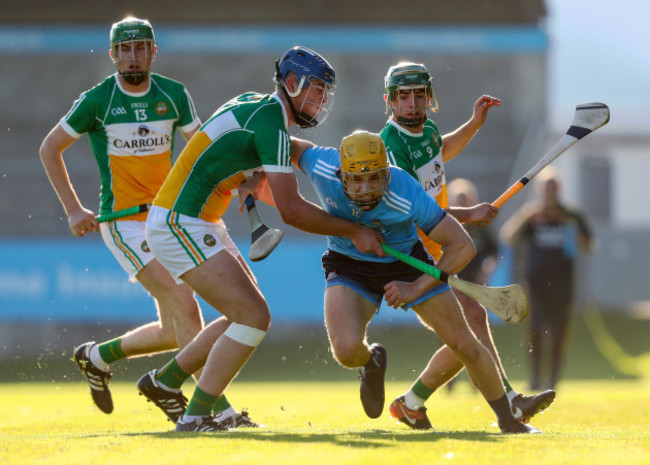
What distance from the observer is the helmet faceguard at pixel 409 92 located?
19.3ft

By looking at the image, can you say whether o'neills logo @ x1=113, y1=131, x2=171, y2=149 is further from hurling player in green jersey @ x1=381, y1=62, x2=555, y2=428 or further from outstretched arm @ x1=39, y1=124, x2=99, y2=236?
hurling player in green jersey @ x1=381, y1=62, x2=555, y2=428

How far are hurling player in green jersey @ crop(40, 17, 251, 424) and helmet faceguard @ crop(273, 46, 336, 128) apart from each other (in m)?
1.04

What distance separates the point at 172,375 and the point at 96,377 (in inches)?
45.1

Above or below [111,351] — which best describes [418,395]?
below

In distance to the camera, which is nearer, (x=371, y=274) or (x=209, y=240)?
(x=209, y=240)

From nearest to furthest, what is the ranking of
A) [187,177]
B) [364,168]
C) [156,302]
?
[364,168] < [187,177] < [156,302]

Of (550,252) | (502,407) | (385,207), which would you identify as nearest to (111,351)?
(385,207)

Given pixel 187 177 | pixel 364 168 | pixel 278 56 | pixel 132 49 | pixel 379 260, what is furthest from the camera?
pixel 278 56

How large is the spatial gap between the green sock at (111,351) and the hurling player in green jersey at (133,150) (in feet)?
0.91

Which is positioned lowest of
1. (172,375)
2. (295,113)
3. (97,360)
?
(97,360)

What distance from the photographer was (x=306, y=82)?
5395 mm

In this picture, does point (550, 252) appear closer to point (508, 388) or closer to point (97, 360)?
point (508, 388)

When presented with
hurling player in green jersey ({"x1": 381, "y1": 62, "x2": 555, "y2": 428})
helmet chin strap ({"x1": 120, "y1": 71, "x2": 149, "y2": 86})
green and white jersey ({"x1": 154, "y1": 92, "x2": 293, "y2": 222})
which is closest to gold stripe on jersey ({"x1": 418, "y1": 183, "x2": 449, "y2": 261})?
hurling player in green jersey ({"x1": 381, "y1": 62, "x2": 555, "y2": 428})

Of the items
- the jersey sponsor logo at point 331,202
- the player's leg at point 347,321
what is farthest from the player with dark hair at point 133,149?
the jersey sponsor logo at point 331,202
